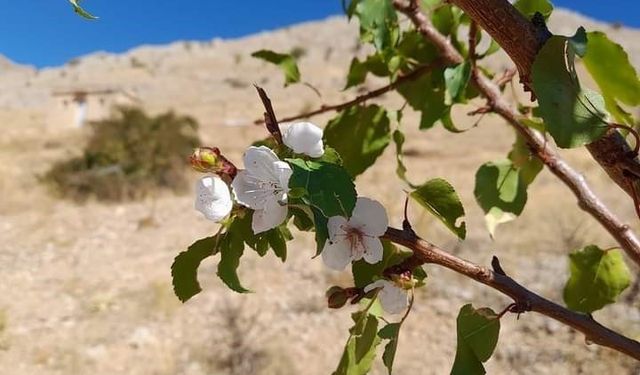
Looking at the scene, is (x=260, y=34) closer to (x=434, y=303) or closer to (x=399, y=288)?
(x=434, y=303)

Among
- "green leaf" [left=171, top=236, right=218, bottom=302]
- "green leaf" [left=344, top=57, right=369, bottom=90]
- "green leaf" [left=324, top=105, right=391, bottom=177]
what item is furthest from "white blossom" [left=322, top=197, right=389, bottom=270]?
"green leaf" [left=344, top=57, right=369, bottom=90]

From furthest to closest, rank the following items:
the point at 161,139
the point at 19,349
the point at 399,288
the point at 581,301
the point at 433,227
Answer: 1. the point at 161,139
2. the point at 433,227
3. the point at 19,349
4. the point at 581,301
5. the point at 399,288

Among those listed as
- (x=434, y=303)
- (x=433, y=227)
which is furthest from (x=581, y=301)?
(x=433, y=227)

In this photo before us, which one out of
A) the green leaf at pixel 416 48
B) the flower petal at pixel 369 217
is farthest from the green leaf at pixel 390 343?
the green leaf at pixel 416 48

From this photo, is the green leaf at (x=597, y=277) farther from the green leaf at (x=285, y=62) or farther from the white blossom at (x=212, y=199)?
the white blossom at (x=212, y=199)

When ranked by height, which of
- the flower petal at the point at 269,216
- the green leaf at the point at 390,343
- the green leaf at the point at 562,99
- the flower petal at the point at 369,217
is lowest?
the green leaf at the point at 390,343

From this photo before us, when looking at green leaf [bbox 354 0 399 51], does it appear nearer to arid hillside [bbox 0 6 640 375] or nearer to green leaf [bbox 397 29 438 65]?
green leaf [bbox 397 29 438 65]
